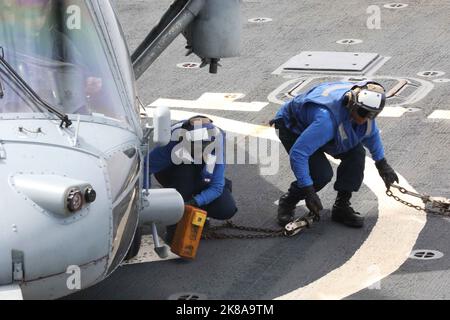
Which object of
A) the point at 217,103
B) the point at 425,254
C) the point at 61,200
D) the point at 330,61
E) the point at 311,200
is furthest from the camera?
the point at 330,61

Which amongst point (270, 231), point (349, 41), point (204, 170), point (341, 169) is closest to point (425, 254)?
point (341, 169)

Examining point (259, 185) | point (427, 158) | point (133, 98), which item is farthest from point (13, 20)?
point (427, 158)

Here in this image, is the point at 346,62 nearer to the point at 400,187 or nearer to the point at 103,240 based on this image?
the point at 400,187

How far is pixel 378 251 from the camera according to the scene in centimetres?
1085

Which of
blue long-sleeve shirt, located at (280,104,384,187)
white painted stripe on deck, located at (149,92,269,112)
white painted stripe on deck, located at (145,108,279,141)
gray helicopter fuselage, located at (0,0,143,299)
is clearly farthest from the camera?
white painted stripe on deck, located at (149,92,269,112)

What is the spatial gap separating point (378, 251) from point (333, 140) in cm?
100

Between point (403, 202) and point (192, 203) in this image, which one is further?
point (403, 202)

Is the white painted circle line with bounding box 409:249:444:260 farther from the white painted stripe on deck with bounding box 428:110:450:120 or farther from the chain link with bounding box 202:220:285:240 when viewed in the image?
the white painted stripe on deck with bounding box 428:110:450:120

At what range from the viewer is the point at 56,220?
8352mm

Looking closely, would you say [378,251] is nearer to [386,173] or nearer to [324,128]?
[386,173]

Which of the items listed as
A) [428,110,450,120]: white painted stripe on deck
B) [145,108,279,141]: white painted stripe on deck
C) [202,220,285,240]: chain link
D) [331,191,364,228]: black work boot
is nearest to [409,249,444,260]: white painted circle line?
[331,191,364,228]: black work boot

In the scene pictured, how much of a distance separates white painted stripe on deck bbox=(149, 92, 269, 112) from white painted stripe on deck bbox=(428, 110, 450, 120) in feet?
5.88

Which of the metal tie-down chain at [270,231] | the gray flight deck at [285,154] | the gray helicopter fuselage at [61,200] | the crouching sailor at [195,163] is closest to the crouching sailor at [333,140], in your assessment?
the metal tie-down chain at [270,231]

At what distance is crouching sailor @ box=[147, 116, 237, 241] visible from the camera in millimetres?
10992
